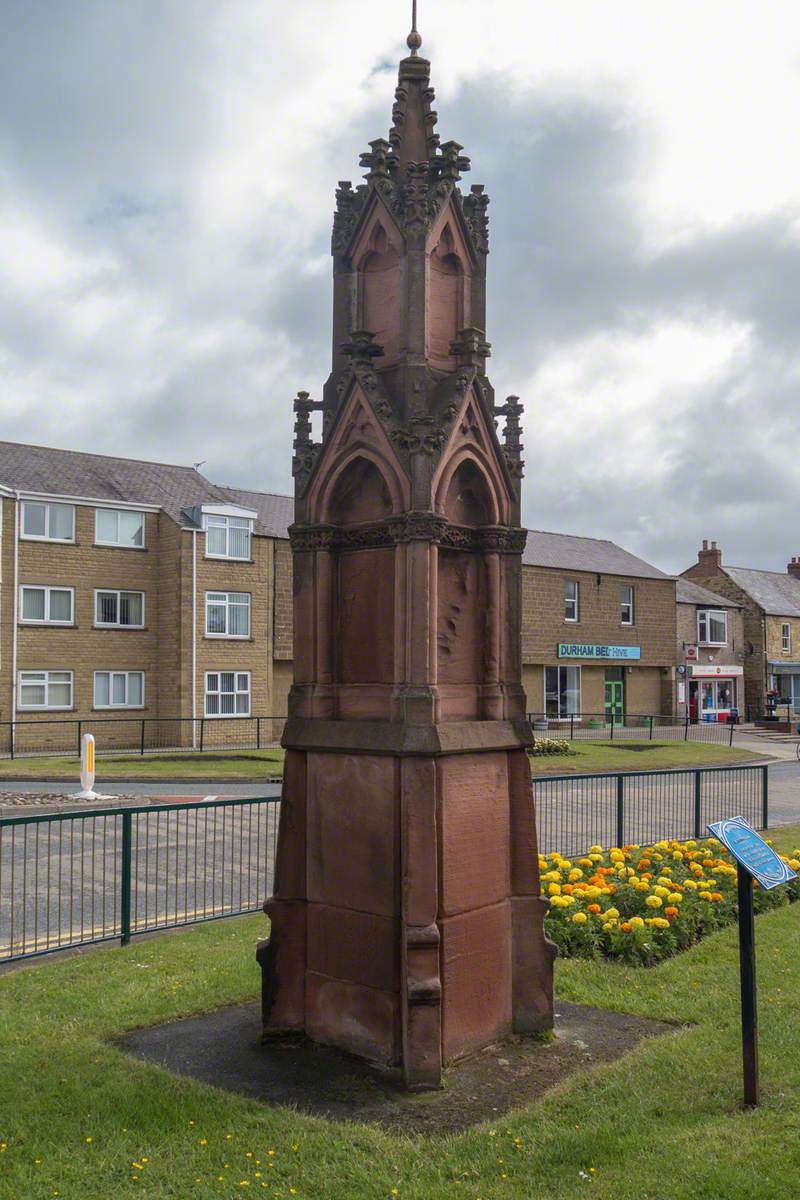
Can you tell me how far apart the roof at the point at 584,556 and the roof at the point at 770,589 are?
333 inches

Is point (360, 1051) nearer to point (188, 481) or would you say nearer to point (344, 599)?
point (344, 599)

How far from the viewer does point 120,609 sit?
3669 cm

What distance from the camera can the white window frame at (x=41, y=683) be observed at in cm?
3378

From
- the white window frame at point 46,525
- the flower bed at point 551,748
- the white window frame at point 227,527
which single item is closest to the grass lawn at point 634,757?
the flower bed at point 551,748

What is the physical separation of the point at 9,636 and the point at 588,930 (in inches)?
1119

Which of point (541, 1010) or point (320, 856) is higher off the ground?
point (320, 856)

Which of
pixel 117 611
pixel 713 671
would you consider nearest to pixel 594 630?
pixel 713 671

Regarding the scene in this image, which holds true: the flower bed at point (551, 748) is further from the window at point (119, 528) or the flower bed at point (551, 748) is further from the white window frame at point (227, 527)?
the window at point (119, 528)

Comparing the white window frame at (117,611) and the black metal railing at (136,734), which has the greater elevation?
the white window frame at (117,611)

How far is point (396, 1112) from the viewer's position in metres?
5.88

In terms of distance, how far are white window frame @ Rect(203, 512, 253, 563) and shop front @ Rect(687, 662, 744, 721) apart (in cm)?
2657

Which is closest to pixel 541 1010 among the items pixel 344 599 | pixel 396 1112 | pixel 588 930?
pixel 396 1112

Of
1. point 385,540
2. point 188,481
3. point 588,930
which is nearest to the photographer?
point 385,540

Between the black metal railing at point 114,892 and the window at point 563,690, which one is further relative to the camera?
the window at point 563,690
